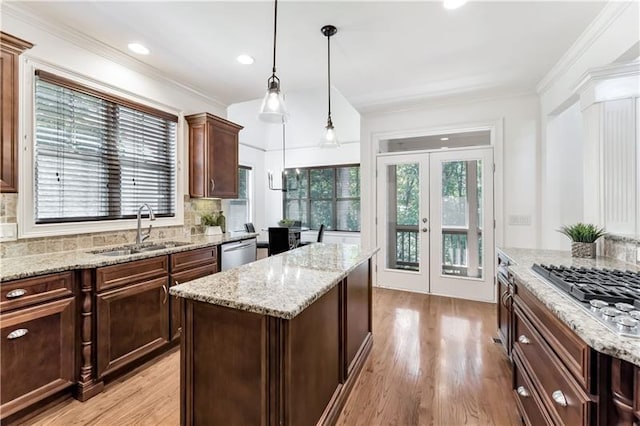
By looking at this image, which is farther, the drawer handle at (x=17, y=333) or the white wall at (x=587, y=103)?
the white wall at (x=587, y=103)

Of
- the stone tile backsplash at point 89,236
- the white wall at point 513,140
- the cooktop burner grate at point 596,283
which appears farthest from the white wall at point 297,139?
the cooktop burner grate at point 596,283

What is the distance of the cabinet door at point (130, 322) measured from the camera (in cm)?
206

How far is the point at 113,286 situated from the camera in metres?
2.12

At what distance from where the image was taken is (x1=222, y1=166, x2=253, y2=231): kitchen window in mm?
6620

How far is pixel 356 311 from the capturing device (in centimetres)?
222

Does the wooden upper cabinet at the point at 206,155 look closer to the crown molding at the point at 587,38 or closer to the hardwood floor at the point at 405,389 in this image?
the hardwood floor at the point at 405,389

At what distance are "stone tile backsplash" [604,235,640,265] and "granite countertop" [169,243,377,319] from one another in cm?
178

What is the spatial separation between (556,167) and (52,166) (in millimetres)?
5151

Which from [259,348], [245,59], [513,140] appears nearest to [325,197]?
[513,140]

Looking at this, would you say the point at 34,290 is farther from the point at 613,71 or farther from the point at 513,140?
the point at 513,140

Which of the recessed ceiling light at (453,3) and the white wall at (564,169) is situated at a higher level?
the recessed ceiling light at (453,3)

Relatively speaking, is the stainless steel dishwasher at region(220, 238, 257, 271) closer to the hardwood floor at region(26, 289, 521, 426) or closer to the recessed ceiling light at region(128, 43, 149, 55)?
the hardwood floor at region(26, 289, 521, 426)

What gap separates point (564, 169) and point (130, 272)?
15.3 ft

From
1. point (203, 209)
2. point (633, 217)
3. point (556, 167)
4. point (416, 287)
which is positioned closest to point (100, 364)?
point (203, 209)
